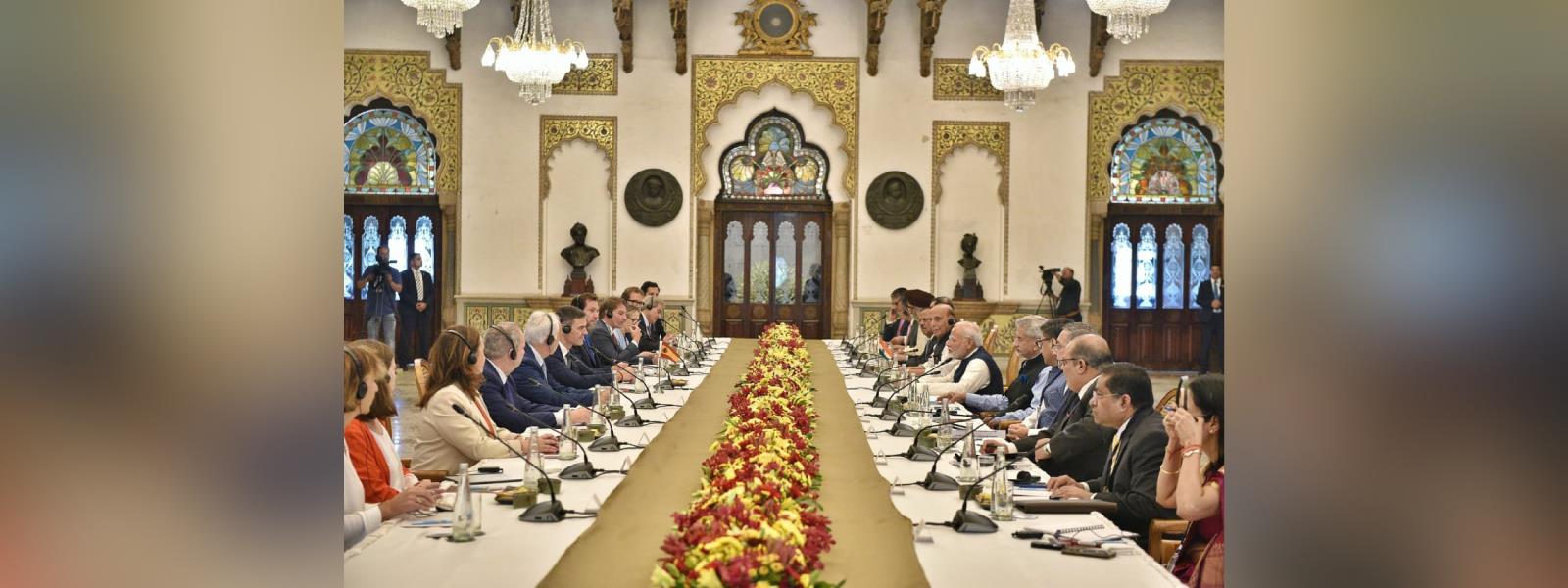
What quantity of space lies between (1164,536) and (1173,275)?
12.7m

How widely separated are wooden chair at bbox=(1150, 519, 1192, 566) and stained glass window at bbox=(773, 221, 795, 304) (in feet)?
40.2

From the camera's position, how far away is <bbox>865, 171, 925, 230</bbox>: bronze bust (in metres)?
15.9

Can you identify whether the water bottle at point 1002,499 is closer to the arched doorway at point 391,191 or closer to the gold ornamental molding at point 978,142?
the gold ornamental molding at point 978,142

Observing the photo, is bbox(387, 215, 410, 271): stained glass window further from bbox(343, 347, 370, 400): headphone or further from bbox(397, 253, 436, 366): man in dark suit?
bbox(343, 347, 370, 400): headphone

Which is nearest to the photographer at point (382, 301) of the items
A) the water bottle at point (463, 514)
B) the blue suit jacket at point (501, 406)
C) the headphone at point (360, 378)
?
the blue suit jacket at point (501, 406)

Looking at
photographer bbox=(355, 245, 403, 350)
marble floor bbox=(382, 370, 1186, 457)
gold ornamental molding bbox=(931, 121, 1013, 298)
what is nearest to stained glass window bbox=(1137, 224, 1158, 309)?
marble floor bbox=(382, 370, 1186, 457)


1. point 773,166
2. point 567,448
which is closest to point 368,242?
point 773,166

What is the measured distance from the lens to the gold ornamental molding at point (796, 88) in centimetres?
1591

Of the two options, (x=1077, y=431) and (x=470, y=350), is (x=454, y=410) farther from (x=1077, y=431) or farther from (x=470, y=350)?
(x=1077, y=431)

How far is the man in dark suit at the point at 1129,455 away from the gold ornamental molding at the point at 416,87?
12.5m
